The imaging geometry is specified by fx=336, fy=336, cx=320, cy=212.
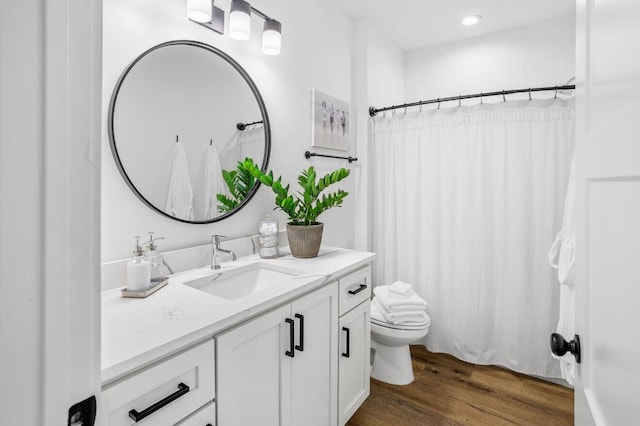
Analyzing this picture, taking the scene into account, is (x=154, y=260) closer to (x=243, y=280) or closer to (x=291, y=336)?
(x=243, y=280)

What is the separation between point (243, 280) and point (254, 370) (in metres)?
0.51

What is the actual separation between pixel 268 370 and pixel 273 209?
927 mm

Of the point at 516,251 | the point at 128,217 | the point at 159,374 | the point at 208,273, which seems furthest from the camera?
the point at 516,251

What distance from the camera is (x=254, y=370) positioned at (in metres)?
1.07

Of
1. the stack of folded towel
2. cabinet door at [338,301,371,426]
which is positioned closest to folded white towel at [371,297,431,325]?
the stack of folded towel

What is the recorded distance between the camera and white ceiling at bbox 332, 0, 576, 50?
234 cm

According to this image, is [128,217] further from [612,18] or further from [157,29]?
[612,18]

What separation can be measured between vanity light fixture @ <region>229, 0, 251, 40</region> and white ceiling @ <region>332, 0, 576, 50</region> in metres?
1.11

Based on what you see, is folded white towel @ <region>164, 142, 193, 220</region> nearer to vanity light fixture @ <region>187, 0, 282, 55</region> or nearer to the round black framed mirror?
the round black framed mirror

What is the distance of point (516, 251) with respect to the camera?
2.26 meters

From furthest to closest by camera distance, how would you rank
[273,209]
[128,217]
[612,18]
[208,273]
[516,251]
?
[516,251]
[273,209]
[208,273]
[128,217]
[612,18]
